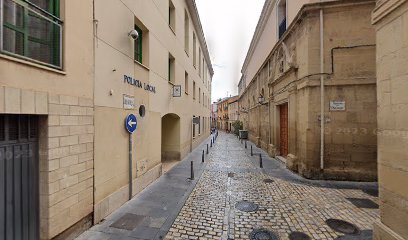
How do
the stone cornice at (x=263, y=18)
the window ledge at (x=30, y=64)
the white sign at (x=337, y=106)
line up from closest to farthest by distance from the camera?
the window ledge at (x=30, y=64) → the white sign at (x=337, y=106) → the stone cornice at (x=263, y=18)

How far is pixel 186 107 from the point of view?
14602mm

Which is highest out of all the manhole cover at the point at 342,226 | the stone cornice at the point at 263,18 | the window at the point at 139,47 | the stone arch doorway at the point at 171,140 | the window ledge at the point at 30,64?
the stone cornice at the point at 263,18

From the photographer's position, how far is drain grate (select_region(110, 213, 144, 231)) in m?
4.81

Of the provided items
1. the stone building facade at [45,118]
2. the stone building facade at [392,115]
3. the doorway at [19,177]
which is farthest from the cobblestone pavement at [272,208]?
the doorway at [19,177]

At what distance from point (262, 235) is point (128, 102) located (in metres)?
4.93

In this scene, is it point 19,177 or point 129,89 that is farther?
point 129,89

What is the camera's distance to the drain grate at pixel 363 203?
596 centimetres

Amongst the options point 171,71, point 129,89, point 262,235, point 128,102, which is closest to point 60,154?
point 128,102

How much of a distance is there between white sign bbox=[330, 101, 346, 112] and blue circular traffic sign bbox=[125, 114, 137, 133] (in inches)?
291

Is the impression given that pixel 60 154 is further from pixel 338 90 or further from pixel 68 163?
pixel 338 90

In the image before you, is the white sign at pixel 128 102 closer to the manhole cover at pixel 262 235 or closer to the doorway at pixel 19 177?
the doorway at pixel 19 177

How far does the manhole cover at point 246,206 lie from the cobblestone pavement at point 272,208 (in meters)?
0.11

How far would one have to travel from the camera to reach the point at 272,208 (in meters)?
5.86

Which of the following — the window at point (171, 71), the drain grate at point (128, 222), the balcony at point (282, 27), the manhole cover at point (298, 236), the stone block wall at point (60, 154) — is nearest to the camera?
the stone block wall at point (60, 154)
